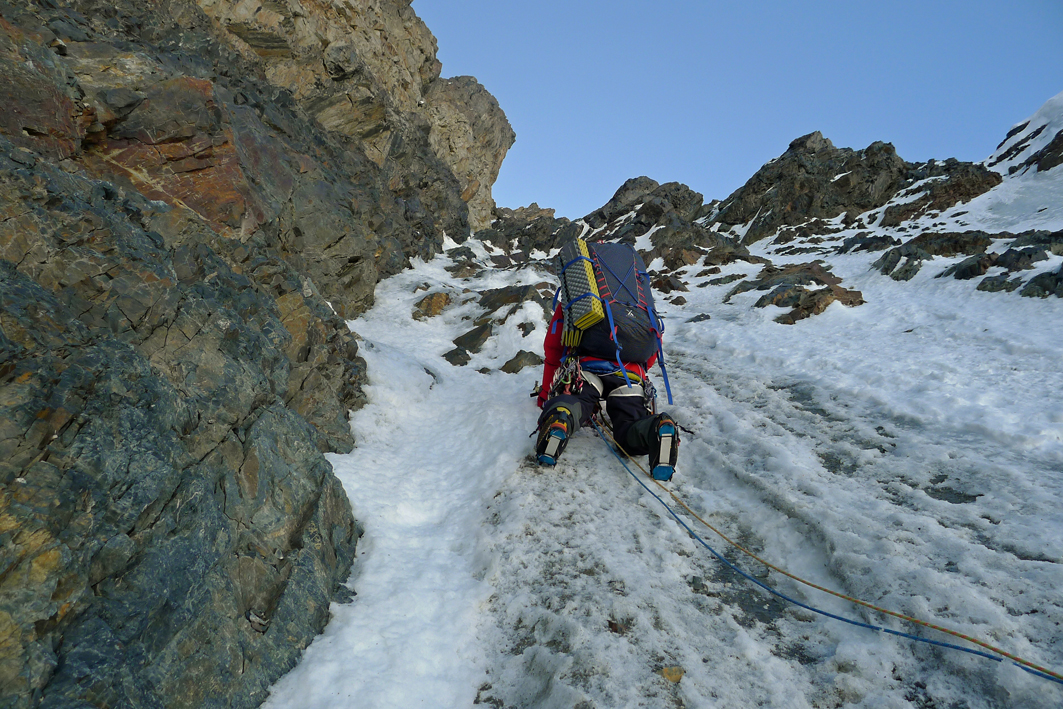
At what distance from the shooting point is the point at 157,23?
16453mm

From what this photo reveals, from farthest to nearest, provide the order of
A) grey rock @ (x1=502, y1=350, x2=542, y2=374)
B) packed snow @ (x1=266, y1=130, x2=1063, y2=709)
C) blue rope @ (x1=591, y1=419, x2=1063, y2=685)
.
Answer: grey rock @ (x1=502, y1=350, x2=542, y2=374)
packed snow @ (x1=266, y1=130, x2=1063, y2=709)
blue rope @ (x1=591, y1=419, x2=1063, y2=685)

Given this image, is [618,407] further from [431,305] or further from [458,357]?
[431,305]

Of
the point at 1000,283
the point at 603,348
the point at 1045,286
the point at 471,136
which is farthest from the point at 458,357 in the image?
the point at 471,136

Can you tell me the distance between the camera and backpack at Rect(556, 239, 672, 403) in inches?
A: 267

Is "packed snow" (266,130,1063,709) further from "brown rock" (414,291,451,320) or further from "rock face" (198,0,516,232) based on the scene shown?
"rock face" (198,0,516,232)

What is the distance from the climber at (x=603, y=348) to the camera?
6.17 meters

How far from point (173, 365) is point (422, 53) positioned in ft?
173

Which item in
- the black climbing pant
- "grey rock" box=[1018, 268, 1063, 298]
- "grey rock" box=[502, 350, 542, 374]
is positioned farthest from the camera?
"grey rock" box=[1018, 268, 1063, 298]

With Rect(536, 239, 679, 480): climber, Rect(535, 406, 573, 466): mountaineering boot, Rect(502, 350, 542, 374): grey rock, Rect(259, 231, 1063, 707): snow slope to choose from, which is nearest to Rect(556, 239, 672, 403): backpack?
Rect(536, 239, 679, 480): climber

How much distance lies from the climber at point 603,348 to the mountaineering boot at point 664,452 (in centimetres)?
22

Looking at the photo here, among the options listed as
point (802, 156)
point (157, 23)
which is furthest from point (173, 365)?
point (802, 156)

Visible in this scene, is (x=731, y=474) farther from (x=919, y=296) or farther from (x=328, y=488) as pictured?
(x=919, y=296)

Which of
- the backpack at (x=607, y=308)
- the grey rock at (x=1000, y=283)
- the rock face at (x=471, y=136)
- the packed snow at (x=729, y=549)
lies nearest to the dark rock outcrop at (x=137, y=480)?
the packed snow at (x=729, y=549)

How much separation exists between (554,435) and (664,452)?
1.39 m
